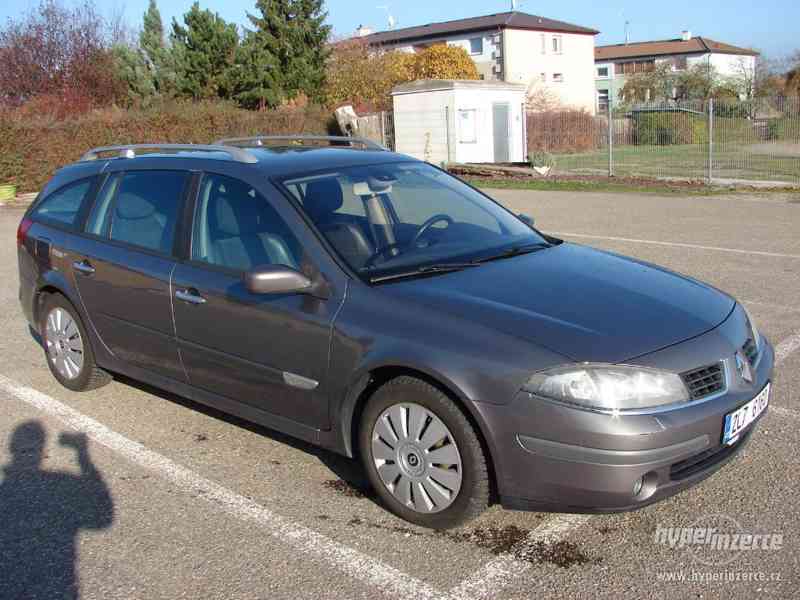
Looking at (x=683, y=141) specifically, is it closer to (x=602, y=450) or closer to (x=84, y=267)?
(x=84, y=267)

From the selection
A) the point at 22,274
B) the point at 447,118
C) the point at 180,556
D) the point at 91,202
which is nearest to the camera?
the point at 180,556

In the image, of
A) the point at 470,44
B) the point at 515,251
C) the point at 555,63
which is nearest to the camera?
the point at 515,251

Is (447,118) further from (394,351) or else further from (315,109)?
(394,351)

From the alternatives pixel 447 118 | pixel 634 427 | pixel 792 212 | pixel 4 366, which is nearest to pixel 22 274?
pixel 4 366

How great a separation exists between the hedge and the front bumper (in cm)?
2175

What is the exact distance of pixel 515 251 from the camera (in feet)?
14.9

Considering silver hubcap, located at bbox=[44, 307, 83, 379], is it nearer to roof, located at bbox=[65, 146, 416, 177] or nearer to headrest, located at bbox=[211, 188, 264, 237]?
roof, located at bbox=[65, 146, 416, 177]

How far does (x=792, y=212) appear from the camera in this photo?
45.9 ft

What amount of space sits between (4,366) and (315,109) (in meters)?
25.9

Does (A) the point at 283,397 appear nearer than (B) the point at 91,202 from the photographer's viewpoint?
Yes

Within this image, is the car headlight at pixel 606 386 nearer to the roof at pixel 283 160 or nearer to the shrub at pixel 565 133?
the roof at pixel 283 160

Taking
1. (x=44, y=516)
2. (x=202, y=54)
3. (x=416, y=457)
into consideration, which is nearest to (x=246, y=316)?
(x=416, y=457)

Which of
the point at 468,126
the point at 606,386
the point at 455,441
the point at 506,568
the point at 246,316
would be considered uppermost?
the point at 468,126

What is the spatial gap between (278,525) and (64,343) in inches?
106
